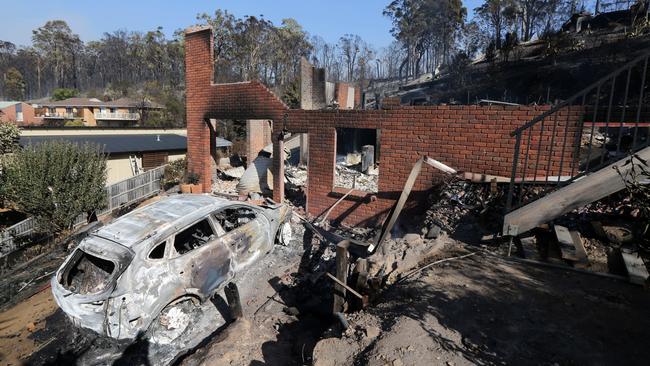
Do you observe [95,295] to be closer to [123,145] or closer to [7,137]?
[7,137]

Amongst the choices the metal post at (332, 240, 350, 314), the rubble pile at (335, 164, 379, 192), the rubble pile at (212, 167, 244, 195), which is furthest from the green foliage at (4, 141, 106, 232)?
the metal post at (332, 240, 350, 314)

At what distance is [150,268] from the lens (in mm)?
4730

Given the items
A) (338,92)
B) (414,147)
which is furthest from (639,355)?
(338,92)

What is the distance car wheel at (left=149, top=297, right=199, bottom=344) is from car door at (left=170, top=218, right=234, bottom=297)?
0.86ft

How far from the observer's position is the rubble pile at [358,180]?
40.7ft

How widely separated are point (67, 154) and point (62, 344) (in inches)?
274

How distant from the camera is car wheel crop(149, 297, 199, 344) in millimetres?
4984

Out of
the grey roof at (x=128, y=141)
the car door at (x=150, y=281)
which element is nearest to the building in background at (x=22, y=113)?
the grey roof at (x=128, y=141)

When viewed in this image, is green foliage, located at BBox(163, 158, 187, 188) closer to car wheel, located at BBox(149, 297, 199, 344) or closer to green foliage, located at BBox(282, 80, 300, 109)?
car wheel, located at BBox(149, 297, 199, 344)

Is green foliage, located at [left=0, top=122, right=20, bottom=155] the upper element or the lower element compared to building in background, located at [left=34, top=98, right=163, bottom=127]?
lower

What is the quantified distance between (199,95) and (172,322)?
827cm

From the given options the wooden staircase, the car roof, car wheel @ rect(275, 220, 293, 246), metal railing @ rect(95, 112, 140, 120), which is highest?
metal railing @ rect(95, 112, 140, 120)

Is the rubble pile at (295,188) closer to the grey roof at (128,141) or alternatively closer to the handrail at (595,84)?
the handrail at (595,84)

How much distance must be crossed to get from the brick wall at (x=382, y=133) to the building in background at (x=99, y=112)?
36088mm
